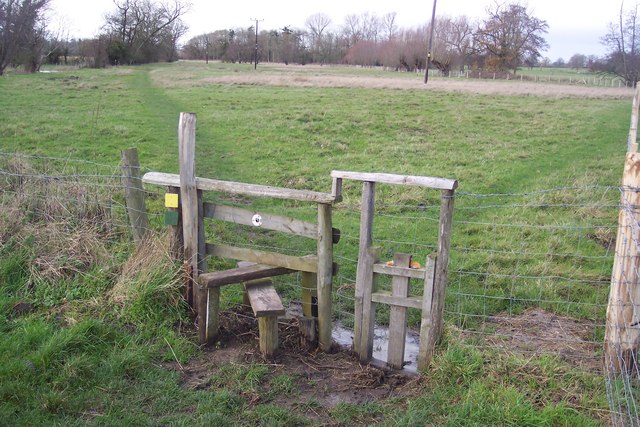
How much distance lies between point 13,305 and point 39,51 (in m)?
52.8

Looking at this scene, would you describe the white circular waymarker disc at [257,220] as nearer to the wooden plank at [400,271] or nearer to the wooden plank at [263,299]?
the wooden plank at [263,299]

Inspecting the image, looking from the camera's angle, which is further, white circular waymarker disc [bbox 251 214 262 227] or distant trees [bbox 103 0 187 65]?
distant trees [bbox 103 0 187 65]

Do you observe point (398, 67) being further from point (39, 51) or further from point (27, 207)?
point (27, 207)

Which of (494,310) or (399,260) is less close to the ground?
(399,260)

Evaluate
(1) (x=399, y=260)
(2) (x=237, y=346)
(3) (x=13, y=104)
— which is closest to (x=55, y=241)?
(2) (x=237, y=346)

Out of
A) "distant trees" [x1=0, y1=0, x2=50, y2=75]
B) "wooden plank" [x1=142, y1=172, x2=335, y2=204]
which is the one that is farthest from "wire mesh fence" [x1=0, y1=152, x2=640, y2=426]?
"distant trees" [x1=0, y1=0, x2=50, y2=75]

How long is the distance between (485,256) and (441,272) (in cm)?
318

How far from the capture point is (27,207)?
6953mm

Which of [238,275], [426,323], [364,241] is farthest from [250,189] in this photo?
[426,323]

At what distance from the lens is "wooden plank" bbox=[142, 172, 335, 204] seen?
4.99 metres

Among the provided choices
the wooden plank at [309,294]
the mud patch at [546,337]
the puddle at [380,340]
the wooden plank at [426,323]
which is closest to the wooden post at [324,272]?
the wooden plank at [309,294]

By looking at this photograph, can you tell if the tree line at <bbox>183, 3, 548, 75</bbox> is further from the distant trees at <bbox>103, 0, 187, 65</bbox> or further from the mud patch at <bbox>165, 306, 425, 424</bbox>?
the mud patch at <bbox>165, 306, 425, 424</bbox>

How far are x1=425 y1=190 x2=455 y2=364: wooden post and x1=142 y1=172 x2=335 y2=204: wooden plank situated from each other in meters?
0.92

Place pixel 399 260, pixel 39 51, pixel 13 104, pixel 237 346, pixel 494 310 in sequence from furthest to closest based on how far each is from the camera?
pixel 39 51 → pixel 13 104 → pixel 494 310 → pixel 237 346 → pixel 399 260
